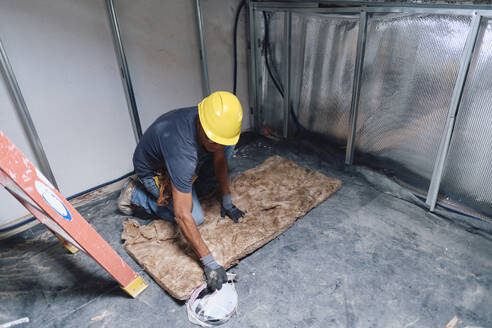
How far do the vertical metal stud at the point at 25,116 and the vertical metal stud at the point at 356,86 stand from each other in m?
2.14

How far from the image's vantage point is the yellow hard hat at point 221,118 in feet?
4.82

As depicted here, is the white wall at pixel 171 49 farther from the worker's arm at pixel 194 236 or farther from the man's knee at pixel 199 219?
the worker's arm at pixel 194 236

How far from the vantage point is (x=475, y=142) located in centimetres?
186

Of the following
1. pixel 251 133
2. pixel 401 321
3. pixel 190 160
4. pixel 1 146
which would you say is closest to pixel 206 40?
pixel 251 133

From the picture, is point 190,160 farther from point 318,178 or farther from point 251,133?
point 251,133

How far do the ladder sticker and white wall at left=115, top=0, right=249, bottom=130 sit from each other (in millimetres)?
1310

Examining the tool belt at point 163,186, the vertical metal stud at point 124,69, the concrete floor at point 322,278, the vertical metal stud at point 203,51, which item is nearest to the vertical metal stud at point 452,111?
the concrete floor at point 322,278

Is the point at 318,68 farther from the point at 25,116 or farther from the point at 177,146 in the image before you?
the point at 25,116

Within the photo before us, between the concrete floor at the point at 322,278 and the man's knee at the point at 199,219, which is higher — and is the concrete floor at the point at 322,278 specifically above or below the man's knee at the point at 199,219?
below

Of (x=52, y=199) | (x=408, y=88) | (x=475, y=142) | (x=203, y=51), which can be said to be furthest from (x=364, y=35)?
(x=52, y=199)

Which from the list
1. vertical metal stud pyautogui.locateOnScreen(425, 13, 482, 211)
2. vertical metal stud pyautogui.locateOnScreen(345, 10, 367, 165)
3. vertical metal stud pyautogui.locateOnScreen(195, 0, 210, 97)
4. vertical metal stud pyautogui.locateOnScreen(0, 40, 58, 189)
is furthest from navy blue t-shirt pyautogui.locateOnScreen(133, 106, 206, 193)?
vertical metal stud pyautogui.locateOnScreen(425, 13, 482, 211)

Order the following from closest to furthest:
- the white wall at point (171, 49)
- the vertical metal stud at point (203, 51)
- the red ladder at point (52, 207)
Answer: the red ladder at point (52, 207), the white wall at point (171, 49), the vertical metal stud at point (203, 51)

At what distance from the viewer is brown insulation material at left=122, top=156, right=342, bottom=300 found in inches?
66.9

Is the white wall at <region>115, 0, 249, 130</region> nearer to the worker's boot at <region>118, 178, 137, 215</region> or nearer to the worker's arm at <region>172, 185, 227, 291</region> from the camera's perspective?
the worker's boot at <region>118, 178, 137, 215</region>
